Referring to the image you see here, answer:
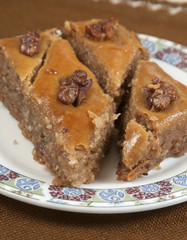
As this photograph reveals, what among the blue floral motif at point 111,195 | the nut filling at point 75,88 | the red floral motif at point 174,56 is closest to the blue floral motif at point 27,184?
the blue floral motif at point 111,195

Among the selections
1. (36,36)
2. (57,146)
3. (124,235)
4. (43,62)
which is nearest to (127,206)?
(124,235)

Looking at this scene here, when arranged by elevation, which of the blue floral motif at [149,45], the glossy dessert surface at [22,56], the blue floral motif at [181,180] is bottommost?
the blue floral motif at [181,180]

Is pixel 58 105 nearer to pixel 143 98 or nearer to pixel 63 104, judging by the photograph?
pixel 63 104

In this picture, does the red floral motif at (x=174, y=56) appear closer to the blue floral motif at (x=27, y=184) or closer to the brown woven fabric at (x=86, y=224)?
the brown woven fabric at (x=86, y=224)

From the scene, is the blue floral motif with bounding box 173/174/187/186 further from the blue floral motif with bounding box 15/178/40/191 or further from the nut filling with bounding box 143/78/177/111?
the blue floral motif with bounding box 15/178/40/191

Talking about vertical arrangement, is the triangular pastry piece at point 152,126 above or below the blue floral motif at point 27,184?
above
